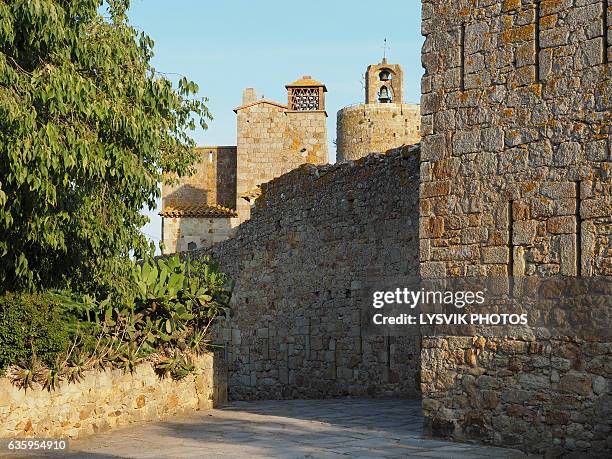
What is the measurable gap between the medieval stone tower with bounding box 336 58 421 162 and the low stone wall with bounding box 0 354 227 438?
2577 cm

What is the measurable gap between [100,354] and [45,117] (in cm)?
335

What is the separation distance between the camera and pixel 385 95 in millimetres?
39500

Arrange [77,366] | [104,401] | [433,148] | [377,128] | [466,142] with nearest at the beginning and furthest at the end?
1. [466,142]
2. [433,148]
3. [77,366]
4. [104,401]
5. [377,128]

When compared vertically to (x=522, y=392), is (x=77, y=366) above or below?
above

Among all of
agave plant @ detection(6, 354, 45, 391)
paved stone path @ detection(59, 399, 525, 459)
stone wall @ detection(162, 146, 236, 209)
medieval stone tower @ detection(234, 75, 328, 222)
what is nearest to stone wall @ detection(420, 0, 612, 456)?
paved stone path @ detection(59, 399, 525, 459)

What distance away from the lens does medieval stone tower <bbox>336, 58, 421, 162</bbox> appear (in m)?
38.1

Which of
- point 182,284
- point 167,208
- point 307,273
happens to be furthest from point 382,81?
point 182,284

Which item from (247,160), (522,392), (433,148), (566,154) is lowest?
(522,392)

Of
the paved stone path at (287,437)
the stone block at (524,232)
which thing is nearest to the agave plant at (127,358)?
the paved stone path at (287,437)

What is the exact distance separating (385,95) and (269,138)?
7.01 metres

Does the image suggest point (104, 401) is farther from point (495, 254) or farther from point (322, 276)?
point (322, 276)

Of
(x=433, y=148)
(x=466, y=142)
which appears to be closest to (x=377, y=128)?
(x=433, y=148)

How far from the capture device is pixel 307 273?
630 inches

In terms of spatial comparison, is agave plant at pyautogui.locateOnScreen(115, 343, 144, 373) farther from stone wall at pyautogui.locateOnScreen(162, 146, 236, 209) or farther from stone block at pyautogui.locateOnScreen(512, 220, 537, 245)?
stone wall at pyautogui.locateOnScreen(162, 146, 236, 209)
